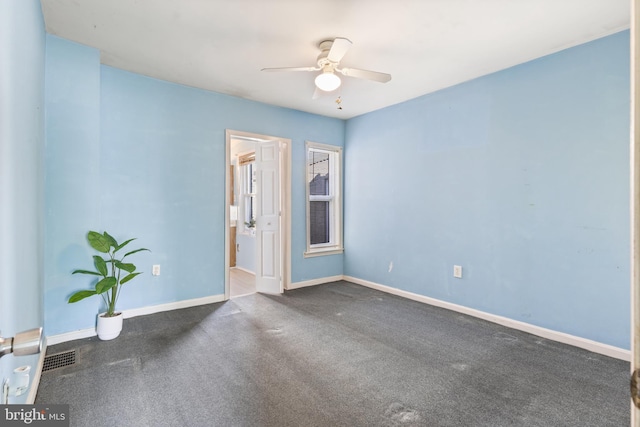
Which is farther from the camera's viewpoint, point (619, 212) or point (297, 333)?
point (297, 333)

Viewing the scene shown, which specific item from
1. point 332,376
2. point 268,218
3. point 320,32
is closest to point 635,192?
point 332,376

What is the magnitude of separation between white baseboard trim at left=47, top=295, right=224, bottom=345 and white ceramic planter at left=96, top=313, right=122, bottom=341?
167 mm

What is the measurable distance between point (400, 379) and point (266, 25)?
2.80 metres

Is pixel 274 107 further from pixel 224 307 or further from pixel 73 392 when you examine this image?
pixel 73 392

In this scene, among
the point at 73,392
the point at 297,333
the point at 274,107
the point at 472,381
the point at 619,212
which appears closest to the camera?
the point at 73,392

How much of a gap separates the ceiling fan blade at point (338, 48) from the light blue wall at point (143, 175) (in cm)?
191

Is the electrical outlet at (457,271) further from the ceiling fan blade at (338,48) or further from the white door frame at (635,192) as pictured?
the white door frame at (635,192)

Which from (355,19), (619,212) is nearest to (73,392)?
(355,19)

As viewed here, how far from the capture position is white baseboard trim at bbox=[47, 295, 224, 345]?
2766mm

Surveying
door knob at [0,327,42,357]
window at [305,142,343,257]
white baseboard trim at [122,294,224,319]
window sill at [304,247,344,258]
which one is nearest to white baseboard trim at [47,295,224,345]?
white baseboard trim at [122,294,224,319]

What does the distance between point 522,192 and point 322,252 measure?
273cm

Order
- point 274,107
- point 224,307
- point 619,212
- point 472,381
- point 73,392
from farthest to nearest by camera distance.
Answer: point 274,107
point 224,307
point 619,212
point 472,381
point 73,392

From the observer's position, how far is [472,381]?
2.21 metres

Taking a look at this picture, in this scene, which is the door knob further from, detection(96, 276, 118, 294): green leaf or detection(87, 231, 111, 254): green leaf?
detection(87, 231, 111, 254): green leaf
